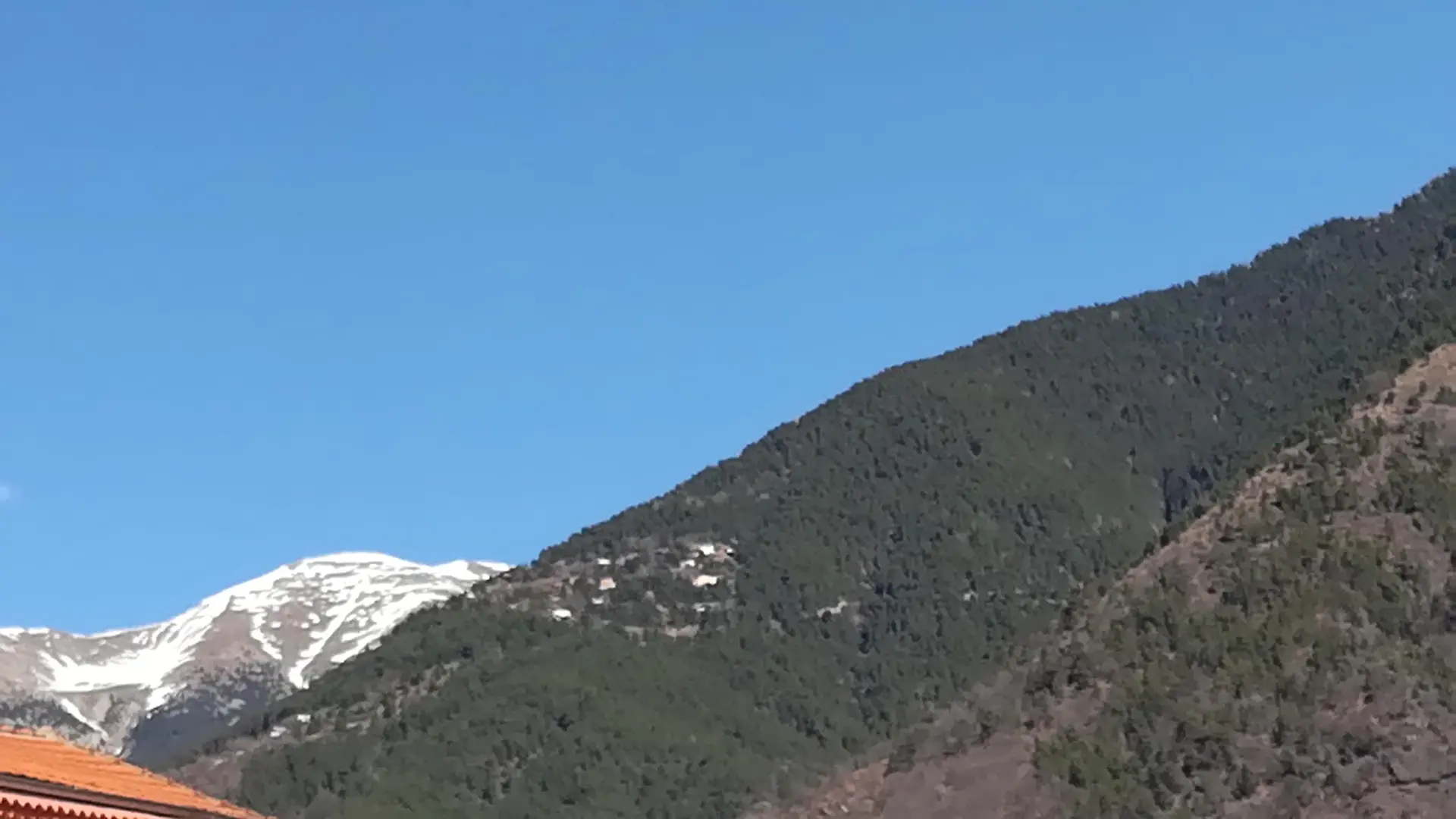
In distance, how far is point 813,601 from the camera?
584 feet

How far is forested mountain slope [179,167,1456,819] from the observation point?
149 m

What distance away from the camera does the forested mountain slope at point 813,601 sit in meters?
149

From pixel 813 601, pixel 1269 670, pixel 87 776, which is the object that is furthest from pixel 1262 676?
pixel 87 776

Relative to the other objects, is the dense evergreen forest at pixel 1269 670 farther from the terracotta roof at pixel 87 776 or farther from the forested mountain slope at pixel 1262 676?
the terracotta roof at pixel 87 776

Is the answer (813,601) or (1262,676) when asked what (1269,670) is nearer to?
(1262,676)

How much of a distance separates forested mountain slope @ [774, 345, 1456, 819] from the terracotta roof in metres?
75.7

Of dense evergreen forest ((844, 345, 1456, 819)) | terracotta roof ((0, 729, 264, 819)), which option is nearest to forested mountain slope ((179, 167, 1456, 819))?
dense evergreen forest ((844, 345, 1456, 819))

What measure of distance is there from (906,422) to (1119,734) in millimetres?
86777

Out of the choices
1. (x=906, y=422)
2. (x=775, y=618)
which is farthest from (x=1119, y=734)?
(x=906, y=422)

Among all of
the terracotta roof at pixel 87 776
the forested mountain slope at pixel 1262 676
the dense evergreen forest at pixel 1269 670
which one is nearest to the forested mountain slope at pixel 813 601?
the dense evergreen forest at pixel 1269 670

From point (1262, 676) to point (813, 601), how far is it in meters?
Result: 71.3

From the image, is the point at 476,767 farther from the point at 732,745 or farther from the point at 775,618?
the point at 775,618

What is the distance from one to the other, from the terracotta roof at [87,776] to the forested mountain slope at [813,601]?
113572mm

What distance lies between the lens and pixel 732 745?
511 ft
